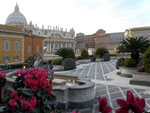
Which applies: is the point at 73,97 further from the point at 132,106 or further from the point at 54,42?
the point at 54,42

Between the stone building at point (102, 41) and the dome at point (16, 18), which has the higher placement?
the dome at point (16, 18)

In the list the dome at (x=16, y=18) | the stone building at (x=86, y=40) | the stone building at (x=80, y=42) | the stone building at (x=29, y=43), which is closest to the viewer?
the stone building at (x=29, y=43)

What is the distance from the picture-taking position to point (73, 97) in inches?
212

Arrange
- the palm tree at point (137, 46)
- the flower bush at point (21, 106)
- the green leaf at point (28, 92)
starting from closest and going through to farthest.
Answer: the flower bush at point (21, 106) → the green leaf at point (28, 92) → the palm tree at point (137, 46)

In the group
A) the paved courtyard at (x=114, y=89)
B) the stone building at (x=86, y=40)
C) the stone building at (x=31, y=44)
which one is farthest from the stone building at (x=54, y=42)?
the paved courtyard at (x=114, y=89)

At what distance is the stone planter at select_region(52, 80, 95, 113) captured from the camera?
5.20 meters

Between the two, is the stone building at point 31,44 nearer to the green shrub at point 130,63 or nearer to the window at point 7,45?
the window at point 7,45

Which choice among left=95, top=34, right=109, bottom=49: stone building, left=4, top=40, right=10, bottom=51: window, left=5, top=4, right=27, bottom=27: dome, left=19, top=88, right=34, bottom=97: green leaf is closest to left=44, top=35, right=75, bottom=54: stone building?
left=5, top=4, right=27, bottom=27: dome

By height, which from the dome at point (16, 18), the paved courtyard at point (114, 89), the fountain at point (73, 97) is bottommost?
the paved courtyard at point (114, 89)

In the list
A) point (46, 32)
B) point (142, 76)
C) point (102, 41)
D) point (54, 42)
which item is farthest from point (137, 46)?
point (102, 41)

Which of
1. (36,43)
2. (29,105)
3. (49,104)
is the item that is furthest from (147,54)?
(36,43)

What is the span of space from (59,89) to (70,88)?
18.5 inches

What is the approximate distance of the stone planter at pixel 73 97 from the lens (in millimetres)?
5203

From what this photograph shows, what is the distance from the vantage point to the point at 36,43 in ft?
96.1
